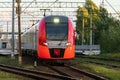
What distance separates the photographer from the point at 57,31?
30.1m

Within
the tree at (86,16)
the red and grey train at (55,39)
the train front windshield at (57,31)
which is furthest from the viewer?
the tree at (86,16)

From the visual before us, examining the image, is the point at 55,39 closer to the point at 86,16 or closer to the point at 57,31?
the point at 57,31

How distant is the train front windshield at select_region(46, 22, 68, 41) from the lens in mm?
29922

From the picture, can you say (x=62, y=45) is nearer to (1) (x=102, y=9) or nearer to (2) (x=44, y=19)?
(2) (x=44, y=19)

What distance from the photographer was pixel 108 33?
7662cm

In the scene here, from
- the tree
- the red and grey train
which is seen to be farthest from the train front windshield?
the tree

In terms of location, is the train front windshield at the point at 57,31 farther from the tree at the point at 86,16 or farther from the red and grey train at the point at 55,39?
the tree at the point at 86,16

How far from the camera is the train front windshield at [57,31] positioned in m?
29.9

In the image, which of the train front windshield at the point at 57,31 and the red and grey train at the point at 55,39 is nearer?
the red and grey train at the point at 55,39

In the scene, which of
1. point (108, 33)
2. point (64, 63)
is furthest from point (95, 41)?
point (64, 63)

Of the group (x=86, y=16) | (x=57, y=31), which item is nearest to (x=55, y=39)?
(x=57, y=31)

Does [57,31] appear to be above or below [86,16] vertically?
below

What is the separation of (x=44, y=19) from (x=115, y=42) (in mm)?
42221

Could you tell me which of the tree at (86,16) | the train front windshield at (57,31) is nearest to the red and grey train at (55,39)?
the train front windshield at (57,31)
